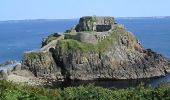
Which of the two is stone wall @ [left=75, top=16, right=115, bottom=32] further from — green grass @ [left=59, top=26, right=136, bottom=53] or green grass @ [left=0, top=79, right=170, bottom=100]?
green grass @ [left=0, top=79, right=170, bottom=100]

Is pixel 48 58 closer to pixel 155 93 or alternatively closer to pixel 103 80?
pixel 103 80

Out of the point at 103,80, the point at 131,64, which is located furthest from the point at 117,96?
the point at 131,64

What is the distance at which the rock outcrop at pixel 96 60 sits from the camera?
9700 centimetres

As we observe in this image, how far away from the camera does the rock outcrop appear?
9700cm

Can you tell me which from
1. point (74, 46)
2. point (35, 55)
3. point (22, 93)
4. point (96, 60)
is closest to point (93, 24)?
point (74, 46)

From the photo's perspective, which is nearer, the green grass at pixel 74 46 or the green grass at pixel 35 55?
the green grass at pixel 35 55

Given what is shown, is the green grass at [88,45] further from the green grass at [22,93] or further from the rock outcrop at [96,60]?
the green grass at [22,93]

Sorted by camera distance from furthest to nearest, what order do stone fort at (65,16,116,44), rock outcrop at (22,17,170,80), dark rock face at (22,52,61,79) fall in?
stone fort at (65,16,116,44), rock outcrop at (22,17,170,80), dark rock face at (22,52,61,79)

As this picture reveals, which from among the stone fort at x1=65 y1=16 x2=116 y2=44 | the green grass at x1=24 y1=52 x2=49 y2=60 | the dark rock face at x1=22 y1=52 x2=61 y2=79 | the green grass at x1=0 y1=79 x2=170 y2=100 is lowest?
the dark rock face at x1=22 y1=52 x2=61 y2=79

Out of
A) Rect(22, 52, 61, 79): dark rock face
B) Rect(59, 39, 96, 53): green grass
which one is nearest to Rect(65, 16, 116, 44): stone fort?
Rect(59, 39, 96, 53): green grass

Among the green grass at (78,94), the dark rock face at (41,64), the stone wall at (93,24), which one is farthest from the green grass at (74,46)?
the green grass at (78,94)

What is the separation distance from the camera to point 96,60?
10012 centimetres

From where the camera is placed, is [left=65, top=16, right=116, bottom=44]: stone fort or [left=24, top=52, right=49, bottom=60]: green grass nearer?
[left=24, top=52, right=49, bottom=60]: green grass

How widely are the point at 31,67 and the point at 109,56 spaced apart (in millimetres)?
15764
